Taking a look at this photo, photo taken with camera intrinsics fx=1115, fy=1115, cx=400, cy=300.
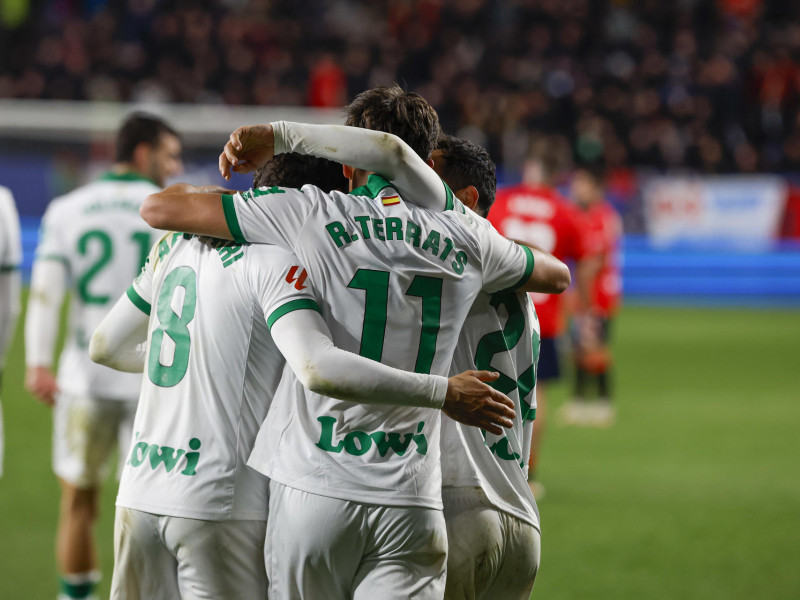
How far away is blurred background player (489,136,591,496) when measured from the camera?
7578 mm

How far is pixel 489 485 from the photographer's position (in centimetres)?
305

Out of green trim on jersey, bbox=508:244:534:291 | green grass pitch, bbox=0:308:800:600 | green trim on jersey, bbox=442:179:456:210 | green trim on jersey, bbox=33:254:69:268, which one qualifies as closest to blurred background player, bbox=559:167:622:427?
green grass pitch, bbox=0:308:800:600

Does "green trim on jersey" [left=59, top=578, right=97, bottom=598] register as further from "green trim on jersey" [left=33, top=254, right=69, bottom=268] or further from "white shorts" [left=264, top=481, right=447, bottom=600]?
"white shorts" [left=264, top=481, right=447, bottom=600]

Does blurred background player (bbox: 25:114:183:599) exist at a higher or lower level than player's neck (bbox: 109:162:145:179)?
lower

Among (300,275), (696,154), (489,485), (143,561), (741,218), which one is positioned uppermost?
(696,154)

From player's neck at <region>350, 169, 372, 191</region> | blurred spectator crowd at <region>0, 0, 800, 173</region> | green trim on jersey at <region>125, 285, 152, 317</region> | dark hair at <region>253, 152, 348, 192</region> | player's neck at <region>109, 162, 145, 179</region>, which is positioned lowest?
green trim on jersey at <region>125, 285, 152, 317</region>

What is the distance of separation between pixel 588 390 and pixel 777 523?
3791mm

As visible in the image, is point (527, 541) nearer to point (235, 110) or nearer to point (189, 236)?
point (189, 236)

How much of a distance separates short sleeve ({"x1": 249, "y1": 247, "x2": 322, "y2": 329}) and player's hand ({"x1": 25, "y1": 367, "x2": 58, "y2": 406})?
8.06 feet

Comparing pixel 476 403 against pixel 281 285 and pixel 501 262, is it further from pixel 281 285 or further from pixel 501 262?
pixel 281 285

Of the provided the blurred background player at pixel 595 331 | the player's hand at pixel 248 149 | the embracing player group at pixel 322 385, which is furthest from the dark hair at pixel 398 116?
the blurred background player at pixel 595 331

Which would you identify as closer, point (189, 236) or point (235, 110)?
point (189, 236)

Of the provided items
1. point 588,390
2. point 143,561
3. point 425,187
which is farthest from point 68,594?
point 588,390

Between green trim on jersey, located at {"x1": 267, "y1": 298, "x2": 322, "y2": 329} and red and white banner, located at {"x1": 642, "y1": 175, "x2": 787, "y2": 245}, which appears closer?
green trim on jersey, located at {"x1": 267, "y1": 298, "x2": 322, "y2": 329}
